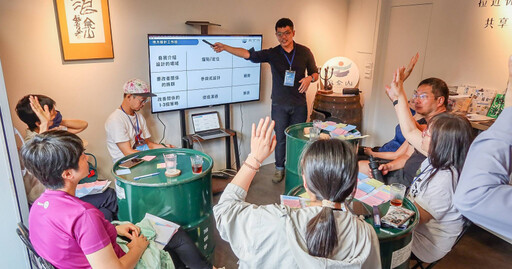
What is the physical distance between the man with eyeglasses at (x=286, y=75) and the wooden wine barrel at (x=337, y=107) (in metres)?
0.43

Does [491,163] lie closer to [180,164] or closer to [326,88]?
[180,164]

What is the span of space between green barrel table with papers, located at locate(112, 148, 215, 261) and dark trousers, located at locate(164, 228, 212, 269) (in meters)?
0.09

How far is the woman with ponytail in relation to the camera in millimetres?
988

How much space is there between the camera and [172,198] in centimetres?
190

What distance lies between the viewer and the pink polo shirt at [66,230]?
1312 millimetres

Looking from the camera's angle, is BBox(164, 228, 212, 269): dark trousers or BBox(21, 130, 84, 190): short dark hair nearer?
BBox(21, 130, 84, 190): short dark hair

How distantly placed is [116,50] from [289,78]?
175cm

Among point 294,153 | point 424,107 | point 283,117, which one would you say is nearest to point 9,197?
point 294,153

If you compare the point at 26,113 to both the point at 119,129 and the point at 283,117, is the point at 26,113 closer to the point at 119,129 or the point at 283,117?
the point at 119,129

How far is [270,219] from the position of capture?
106 centimetres

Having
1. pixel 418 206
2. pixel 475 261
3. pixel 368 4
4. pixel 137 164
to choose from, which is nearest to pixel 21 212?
pixel 137 164

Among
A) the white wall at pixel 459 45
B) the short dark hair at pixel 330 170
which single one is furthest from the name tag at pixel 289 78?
the short dark hair at pixel 330 170

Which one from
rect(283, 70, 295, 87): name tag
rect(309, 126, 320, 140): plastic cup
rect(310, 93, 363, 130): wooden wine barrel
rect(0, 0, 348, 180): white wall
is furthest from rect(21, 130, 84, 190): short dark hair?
rect(310, 93, 363, 130): wooden wine barrel

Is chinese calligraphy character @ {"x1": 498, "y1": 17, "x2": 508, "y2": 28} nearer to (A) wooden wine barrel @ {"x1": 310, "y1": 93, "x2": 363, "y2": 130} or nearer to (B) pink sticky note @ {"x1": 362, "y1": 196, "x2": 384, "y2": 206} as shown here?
(A) wooden wine barrel @ {"x1": 310, "y1": 93, "x2": 363, "y2": 130}
